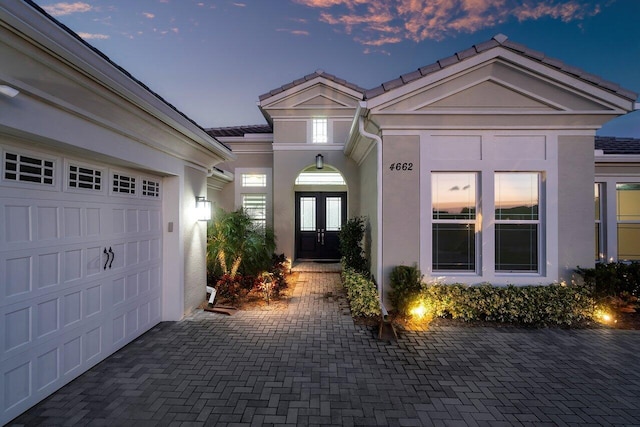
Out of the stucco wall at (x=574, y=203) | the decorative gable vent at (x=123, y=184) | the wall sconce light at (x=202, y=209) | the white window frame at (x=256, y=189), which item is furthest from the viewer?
the white window frame at (x=256, y=189)

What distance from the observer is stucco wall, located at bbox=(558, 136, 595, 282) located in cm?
543

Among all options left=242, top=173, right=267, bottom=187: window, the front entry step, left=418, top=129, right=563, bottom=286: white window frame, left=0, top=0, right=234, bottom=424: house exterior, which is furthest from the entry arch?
left=0, top=0, right=234, bottom=424: house exterior

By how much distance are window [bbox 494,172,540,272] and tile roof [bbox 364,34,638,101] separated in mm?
1951

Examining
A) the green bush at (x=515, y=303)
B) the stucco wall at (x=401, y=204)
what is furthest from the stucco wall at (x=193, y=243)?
the green bush at (x=515, y=303)

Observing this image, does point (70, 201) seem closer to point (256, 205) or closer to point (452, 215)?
point (452, 215)

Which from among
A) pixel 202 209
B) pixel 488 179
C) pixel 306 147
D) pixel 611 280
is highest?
pixel 306 147

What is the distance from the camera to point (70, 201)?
3426 mm

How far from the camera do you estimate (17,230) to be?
2838mm

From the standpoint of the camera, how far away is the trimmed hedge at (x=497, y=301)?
5.16 m

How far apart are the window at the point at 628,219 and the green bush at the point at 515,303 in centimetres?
459

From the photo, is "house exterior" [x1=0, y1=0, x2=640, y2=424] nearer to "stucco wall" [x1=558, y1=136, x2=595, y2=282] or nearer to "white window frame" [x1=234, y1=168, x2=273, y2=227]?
"stucco wall" [x1=558, y1=136, x2=595, y2=282]

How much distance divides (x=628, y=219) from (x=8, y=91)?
1282cm

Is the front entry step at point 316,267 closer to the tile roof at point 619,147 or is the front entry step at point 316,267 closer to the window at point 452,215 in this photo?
the window at point 452,215

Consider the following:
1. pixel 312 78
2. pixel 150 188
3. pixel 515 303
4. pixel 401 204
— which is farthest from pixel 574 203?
pixel 150 188
